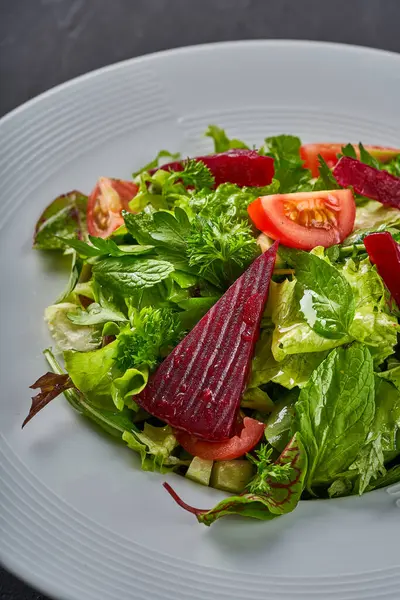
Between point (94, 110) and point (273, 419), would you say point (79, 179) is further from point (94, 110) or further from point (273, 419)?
point (273, 419)

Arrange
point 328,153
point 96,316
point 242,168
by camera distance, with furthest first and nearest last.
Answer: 1. point 328,153
2. point 242,168
3. point 96,316

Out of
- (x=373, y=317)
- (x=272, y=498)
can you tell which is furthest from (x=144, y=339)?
(x=373, y=317)

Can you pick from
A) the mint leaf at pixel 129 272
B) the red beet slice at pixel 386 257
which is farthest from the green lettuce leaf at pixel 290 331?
the mint leaf at pixel 129 272

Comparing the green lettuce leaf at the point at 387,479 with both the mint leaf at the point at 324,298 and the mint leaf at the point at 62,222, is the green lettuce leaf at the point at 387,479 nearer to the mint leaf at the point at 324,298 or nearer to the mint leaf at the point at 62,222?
the mint leaf at the point at 324,298

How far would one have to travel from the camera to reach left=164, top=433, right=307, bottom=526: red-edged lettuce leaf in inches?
99.8

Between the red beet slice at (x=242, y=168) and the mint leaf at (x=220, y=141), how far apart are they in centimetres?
39

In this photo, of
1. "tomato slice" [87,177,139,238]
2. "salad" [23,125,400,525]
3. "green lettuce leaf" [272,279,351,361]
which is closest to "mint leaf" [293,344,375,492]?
"salad" [23,125,400,525]

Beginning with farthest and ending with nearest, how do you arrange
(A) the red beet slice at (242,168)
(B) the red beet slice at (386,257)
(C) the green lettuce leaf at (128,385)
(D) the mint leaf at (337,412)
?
1. (A) the red beet slice at (242,168)
2. (B) the red beet slice at (386,257)
3. (C) the green lettuce leaf at (128,385)
4. (D) the mint leaf at (337,412)

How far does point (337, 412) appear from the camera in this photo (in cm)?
272

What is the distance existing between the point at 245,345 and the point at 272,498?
1.85 ft

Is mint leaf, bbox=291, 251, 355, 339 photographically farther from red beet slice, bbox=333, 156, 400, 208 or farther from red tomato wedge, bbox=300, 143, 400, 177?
red tomato wedge, bbox=300, 143, 400, 177

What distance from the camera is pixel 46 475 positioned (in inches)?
106

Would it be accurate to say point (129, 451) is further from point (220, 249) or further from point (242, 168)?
point (242, 168)

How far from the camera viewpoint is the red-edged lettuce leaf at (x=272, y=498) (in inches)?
99.8
